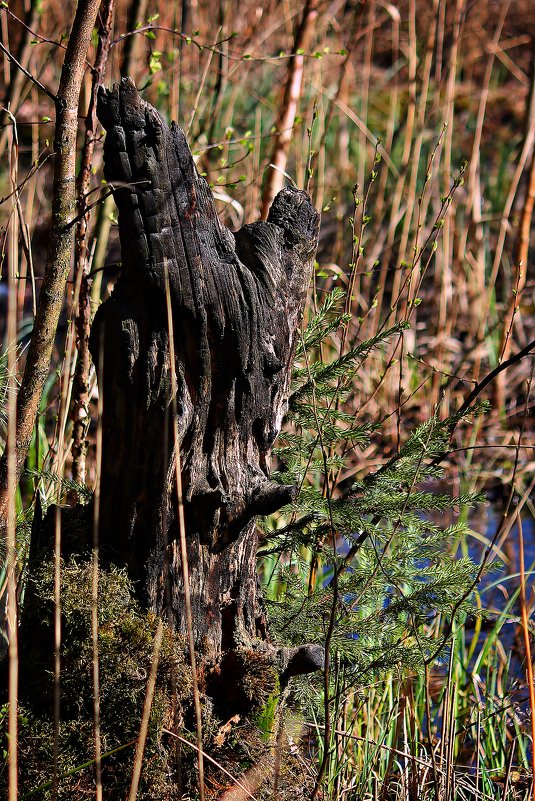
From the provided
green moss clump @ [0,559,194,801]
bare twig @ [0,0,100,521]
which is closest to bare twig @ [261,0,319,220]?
bare twig @ [0,0,100,521]

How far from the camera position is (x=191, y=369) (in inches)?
55.0

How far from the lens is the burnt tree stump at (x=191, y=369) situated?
4.45 ft

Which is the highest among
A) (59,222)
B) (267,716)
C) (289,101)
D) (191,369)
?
(289,101)

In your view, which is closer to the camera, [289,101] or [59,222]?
[59,222]

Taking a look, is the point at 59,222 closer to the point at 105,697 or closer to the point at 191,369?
the point at 191,369

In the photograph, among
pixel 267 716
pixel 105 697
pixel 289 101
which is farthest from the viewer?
pixel 289 101

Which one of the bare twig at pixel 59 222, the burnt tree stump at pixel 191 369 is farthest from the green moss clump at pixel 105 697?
the bare twig at pixel 59 222

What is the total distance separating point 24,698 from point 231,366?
0.68 meters

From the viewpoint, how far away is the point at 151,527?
143 cm

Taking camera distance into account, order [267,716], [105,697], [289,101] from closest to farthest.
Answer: [105,697], [267,716], [289,101]

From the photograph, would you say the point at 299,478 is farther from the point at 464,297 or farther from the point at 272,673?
the point at 464,297

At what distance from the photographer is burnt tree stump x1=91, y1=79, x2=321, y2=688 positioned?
1.36 meters

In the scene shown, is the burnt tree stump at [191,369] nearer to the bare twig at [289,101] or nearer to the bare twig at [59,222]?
the bare twig at [59,222]

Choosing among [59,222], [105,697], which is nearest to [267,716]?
[105,697]
